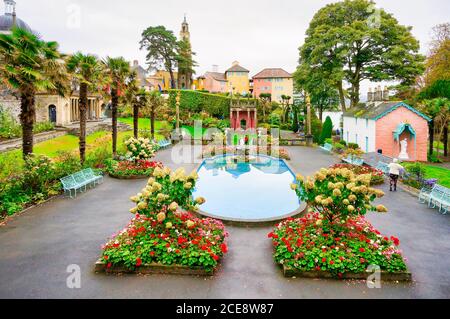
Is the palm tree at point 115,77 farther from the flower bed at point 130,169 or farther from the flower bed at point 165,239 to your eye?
the flower bed at point 165,239

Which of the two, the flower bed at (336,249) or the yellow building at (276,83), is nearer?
the flower bed at (336,249)

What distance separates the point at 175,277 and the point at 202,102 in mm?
48965

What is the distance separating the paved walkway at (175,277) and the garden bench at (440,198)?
451 mm

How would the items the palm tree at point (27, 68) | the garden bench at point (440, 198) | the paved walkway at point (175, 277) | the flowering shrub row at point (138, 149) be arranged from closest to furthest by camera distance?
the paved walkway at point (175, 277)
the garden bench at point (440, 198)
the palm tree at point (27, 68)
the flowering shrub row at point (138, 149)

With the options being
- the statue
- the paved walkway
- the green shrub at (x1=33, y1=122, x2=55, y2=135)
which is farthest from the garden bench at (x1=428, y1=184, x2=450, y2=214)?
the green shrub at (x1=33, y1=122, x2=55, y2=135)

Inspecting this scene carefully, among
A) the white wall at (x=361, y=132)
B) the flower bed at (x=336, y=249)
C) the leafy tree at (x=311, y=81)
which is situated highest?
the leafy tree at (x=311, y=81)

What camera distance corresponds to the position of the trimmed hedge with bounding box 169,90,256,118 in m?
54.4

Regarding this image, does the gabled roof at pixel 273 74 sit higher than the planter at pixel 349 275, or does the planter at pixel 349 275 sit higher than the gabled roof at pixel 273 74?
the gabled roof at pixel 273 74

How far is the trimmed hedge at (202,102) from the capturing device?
54.4m

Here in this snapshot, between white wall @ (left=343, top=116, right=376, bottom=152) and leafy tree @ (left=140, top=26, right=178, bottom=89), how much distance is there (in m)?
40.5

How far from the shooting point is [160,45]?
206 feet

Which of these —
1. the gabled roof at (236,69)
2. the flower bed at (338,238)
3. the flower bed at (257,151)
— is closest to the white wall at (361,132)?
the flower bed at (257,151)

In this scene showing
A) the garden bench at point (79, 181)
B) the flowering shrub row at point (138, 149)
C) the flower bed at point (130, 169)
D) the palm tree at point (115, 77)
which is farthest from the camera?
the palm tree at point (115, 77)
